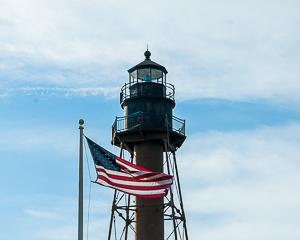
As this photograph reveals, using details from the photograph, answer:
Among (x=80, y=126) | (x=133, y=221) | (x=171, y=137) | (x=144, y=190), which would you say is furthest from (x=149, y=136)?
(x=80, y=126)

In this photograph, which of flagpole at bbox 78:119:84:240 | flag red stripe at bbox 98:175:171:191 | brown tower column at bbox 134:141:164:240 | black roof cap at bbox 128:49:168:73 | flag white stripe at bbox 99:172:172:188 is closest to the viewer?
flagpole at bbox 78:119:84:240

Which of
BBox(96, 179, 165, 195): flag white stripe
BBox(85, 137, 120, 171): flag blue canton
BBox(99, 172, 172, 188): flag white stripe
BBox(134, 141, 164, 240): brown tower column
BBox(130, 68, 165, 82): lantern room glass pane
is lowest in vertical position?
BBox(96, 179, 165, 195): flag white stripe

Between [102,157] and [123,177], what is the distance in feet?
4.29

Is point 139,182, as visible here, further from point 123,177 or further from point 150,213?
point 150,213

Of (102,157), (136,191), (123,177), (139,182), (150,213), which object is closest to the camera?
(102,157)

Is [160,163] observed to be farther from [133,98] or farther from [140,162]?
[133,98]

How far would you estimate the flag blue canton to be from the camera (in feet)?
101

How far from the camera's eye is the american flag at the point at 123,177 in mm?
30750

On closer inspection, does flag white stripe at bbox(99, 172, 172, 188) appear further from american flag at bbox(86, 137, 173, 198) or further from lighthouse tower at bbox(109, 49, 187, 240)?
lighthouse tower at bbox(109, 49, 187, 240)

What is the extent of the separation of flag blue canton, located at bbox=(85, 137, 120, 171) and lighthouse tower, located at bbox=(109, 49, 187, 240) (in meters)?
15.9

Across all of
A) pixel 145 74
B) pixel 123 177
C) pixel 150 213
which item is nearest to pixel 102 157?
pixel 123 177

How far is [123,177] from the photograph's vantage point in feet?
104

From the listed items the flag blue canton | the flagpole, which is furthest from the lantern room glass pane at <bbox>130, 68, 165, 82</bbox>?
the flagpole

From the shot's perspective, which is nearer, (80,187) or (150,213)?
(80,187)
